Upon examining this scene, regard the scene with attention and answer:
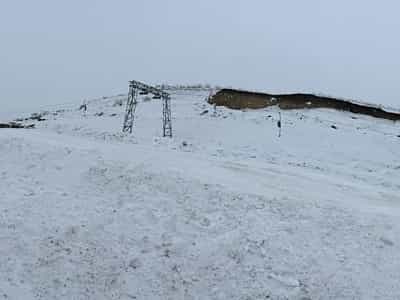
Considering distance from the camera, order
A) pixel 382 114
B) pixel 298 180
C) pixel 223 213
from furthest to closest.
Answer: pixel 382 114
pixel 298 180
pixel 223 213

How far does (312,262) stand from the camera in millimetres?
6875

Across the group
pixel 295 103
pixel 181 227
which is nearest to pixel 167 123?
pixel 295 103

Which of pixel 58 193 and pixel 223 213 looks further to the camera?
pixel 58 193

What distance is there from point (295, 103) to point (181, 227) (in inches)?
1008

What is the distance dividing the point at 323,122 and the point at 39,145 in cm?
1786

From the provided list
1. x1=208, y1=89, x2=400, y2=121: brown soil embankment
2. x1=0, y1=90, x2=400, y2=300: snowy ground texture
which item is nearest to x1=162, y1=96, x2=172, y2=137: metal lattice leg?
x1=208, y1=89, x2=400, y2=121: brown soil embankment

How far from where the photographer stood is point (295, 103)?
3192 centimetres

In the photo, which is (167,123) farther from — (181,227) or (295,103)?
(181,227)

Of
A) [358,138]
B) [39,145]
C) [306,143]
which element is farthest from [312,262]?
[358,138]

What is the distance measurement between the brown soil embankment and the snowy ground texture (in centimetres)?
1804

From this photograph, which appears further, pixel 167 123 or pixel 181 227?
pixel 167 123

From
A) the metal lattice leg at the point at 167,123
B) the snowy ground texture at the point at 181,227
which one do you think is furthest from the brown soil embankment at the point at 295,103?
the snowy ground texture at the point at 181,227

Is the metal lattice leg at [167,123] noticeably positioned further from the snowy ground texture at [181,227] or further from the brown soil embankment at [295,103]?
the snowy ground texture at [181,227]

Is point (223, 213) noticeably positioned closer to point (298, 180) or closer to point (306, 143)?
point (298, 180)
